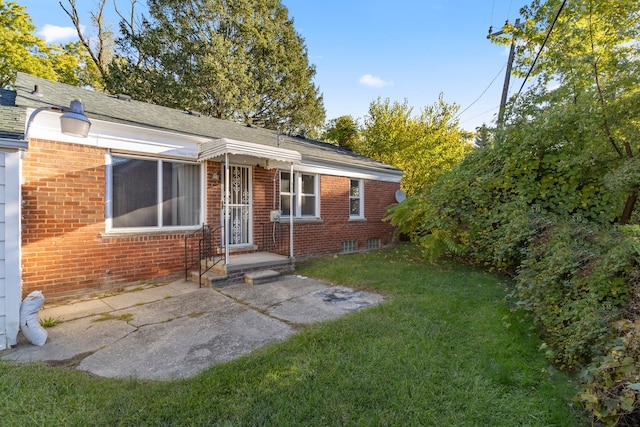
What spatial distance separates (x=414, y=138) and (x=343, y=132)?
5658 mm

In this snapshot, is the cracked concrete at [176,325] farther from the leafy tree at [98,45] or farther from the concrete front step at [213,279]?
the leafy tree at [98,45]

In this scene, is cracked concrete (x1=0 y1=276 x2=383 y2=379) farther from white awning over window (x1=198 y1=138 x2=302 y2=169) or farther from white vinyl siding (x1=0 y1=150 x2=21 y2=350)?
white awning over window (x1=198 y1=138 x2=302 y2=169)

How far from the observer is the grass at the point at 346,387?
2309 millimetres

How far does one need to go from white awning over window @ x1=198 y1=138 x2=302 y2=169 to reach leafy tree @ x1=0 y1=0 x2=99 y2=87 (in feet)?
58.3

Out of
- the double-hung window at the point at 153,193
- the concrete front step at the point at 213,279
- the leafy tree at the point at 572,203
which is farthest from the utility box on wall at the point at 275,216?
the leafy tree at the point at 572,203

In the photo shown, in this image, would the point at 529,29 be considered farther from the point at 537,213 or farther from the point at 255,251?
the point at 255,251

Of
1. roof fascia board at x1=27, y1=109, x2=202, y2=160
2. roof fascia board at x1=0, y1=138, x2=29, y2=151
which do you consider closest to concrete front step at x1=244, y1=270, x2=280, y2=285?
roof fascia board at x1=27, y1=109, x2=202, y2=160

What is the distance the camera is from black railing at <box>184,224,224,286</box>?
6676mm

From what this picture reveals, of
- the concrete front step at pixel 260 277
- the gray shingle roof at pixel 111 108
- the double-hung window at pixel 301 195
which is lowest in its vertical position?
the concrete front step at pixel 260 277

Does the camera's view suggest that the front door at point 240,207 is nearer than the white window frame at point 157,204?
No

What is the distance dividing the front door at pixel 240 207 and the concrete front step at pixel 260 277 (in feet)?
4.96

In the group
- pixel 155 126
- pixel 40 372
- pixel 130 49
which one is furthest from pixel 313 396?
pixel 130 49

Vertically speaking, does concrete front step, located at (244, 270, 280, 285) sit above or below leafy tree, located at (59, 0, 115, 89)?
below

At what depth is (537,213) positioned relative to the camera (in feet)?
19.2
